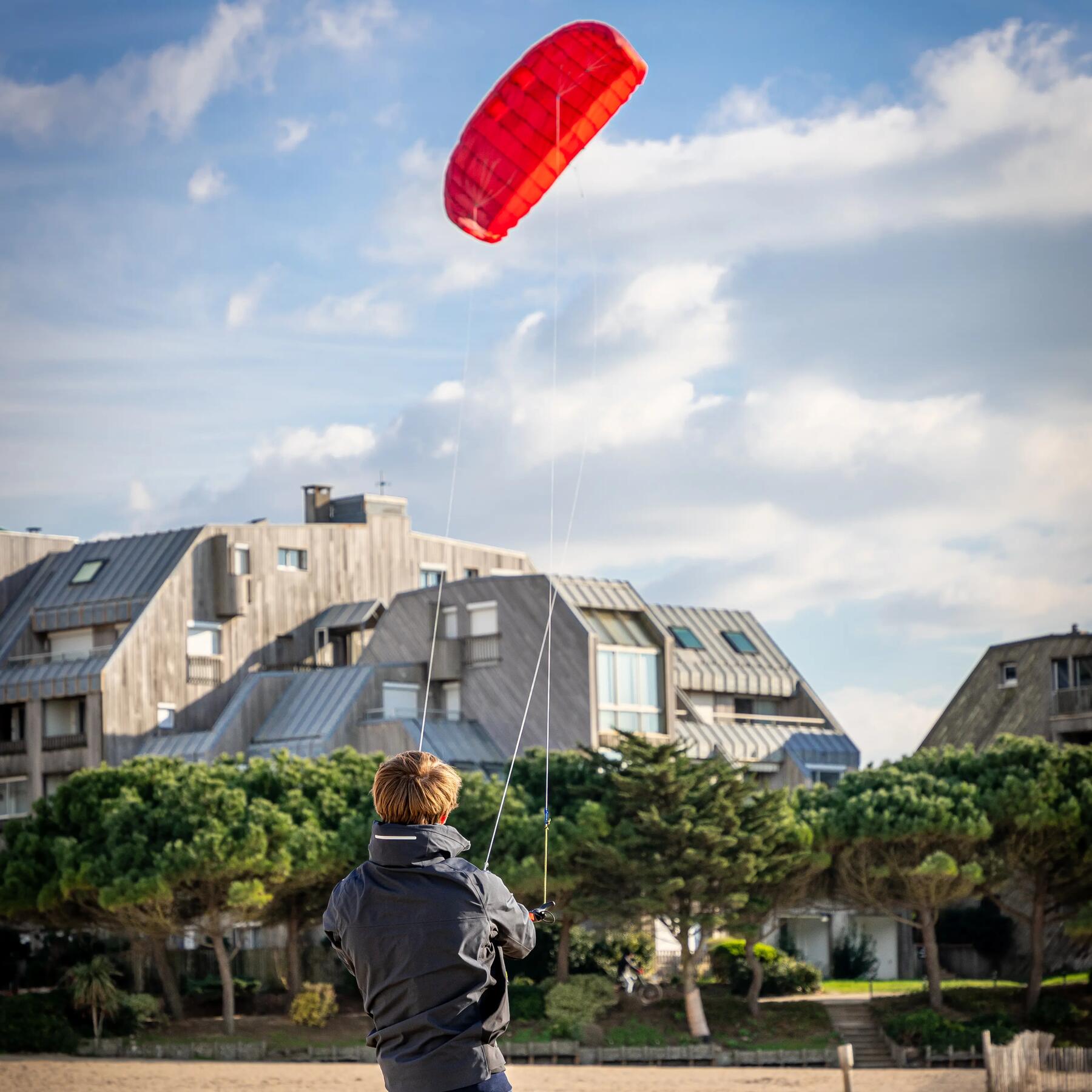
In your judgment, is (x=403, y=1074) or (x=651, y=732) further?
(x=651, y=732)

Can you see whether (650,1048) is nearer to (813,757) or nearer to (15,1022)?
(15,1022)

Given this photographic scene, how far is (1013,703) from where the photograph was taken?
5788 cm

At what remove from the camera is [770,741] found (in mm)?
58594

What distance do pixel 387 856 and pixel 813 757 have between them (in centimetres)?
5463

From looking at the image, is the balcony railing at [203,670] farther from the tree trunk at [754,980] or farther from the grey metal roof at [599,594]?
the tree trunk at [754,980]

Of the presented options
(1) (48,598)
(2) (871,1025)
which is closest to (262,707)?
(1) (48,598)

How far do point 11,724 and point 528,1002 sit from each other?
25.4 metres

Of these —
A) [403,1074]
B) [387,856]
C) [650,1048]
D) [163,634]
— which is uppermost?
[163,634]

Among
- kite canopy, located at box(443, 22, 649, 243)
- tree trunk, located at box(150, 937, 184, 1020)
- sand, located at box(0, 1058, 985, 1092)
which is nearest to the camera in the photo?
kite canopy, located at box(443, 22, 649, 243)

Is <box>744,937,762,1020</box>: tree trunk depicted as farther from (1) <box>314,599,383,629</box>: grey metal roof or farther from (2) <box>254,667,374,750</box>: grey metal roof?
(1) <box>314,599,383,629</box>: grey metal roof

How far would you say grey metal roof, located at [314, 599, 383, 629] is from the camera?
59594mm

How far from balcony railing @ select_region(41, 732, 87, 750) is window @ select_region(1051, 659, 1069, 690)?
31.3 metres

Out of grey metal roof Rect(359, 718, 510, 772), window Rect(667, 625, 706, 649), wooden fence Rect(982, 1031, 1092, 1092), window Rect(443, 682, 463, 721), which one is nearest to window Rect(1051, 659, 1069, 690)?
window Rect(667, 625, 706, 649)

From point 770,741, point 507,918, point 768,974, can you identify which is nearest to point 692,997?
point 768,974
